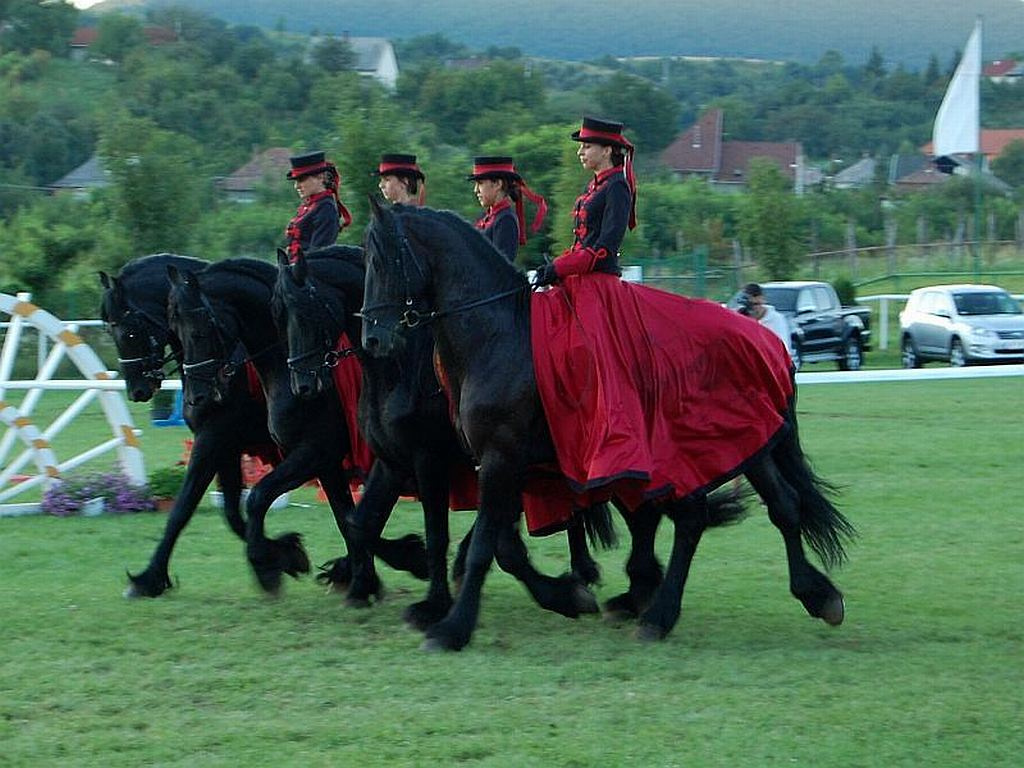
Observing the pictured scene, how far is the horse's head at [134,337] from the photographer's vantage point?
29.2 feet

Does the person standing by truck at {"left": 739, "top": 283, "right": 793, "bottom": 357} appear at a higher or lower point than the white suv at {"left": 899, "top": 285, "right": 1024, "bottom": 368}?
higher

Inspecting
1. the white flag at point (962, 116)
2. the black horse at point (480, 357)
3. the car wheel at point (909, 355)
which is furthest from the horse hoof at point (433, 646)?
the white flag at point (962, 116)

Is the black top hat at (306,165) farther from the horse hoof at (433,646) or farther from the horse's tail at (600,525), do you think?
the horse hoof at (433,646)

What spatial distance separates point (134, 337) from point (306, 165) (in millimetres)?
1468

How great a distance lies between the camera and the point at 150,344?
353 inches

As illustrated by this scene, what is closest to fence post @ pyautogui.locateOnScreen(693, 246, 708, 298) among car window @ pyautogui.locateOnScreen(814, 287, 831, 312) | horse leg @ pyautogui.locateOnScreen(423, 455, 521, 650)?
car window @ pyautogui.locateOnScreen(814, 287, 831, 312)

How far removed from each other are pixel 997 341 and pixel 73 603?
812 inches

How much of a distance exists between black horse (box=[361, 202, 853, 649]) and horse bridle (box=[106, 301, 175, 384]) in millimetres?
2111

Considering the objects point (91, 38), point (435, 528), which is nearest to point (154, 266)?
point (435, 528)

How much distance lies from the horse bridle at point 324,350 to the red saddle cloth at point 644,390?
1174 mm

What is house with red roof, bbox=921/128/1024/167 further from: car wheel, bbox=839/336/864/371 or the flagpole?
car wheel, bbox=839/336/864/371

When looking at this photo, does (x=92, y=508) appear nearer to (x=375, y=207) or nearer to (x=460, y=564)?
(x=460, y=564)

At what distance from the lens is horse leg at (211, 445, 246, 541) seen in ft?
29.7

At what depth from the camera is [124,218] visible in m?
27.7
